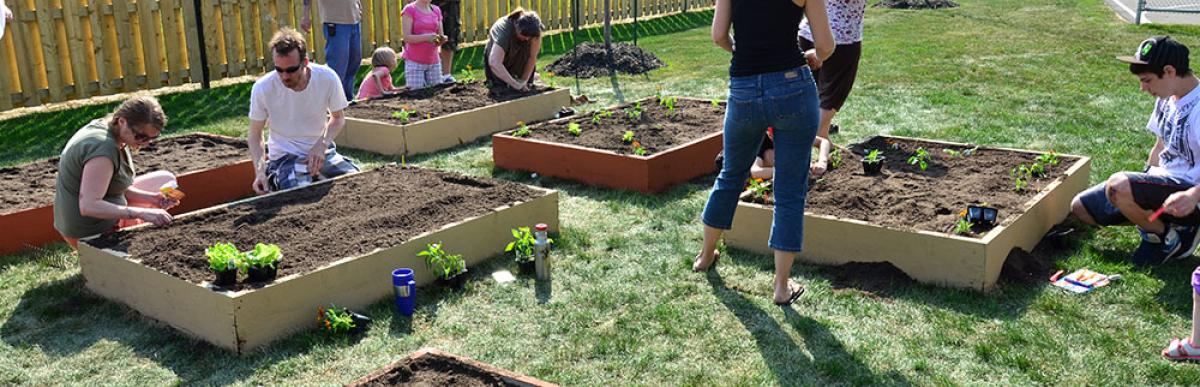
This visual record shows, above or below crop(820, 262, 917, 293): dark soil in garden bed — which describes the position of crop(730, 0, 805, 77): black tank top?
above

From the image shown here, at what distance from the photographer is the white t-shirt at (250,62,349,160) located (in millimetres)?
6176

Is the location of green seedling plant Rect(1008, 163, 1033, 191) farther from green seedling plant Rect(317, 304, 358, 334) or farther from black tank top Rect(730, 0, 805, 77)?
green seedling plant Rect(317, 304, 358, 334)

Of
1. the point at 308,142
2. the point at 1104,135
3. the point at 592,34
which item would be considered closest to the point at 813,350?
the point at 308,142

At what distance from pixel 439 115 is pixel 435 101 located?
729 millimetres

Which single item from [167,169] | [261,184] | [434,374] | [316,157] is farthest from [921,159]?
[167,169]

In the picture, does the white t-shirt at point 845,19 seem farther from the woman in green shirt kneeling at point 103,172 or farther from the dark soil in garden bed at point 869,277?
the woman in green shirt kneeling at point 103,172

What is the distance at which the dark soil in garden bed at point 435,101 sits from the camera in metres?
8.86

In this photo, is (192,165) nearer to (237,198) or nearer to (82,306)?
(237,198)

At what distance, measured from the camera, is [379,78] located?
33.4 ft

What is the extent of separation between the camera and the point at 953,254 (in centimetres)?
492


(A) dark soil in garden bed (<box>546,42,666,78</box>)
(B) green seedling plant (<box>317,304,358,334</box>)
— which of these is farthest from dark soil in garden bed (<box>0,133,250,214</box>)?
(A) dark soil in garden bed (<box>546,42,666,78</box>)

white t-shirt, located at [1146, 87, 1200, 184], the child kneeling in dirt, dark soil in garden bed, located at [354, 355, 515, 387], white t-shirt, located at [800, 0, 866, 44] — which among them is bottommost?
dark soil in garden bed, located at [354, 355, 515, 387]

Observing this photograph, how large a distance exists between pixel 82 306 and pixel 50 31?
689cm

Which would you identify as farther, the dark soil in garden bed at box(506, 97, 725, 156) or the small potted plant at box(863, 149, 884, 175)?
the dark soil in garden bed at box(506, 97, 725, 156)
